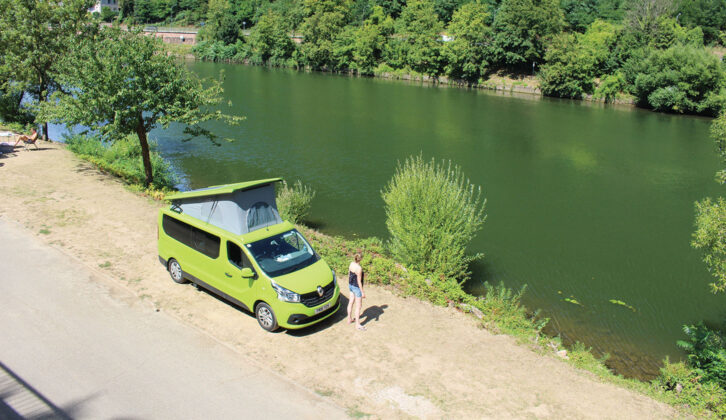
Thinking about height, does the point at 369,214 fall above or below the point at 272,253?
below

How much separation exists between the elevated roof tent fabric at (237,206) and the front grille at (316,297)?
2131mm

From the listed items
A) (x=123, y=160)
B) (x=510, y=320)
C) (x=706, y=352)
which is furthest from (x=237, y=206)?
(x=123, y=160)

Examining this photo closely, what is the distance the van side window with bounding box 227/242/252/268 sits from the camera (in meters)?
10.5

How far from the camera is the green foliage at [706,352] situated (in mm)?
10594

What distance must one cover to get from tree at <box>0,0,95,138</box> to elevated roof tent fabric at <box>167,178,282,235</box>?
56.4ft

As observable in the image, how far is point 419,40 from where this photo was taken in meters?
76.4

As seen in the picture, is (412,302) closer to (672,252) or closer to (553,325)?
(553,325)

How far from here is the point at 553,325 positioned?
1475cm

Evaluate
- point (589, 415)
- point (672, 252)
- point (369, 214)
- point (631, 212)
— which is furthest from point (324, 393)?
point (631, 212)

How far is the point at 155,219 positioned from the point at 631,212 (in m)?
22.3

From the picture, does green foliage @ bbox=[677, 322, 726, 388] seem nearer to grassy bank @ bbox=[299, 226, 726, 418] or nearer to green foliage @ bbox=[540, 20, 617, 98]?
grassy bank @ bbox=[299, 226, 726, 418]

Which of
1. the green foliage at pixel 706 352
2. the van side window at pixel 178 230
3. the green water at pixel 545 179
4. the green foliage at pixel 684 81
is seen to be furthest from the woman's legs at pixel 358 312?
the green foliage at pixel 684 81

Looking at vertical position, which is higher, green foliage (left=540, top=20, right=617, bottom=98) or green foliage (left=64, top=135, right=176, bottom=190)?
green foliage (left=540, top=20, right=617, bottom=98)

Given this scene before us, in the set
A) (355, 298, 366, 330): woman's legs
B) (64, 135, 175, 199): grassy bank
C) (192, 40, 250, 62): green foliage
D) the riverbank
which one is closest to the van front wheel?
(355, 298, 366, 330): woman's legs
